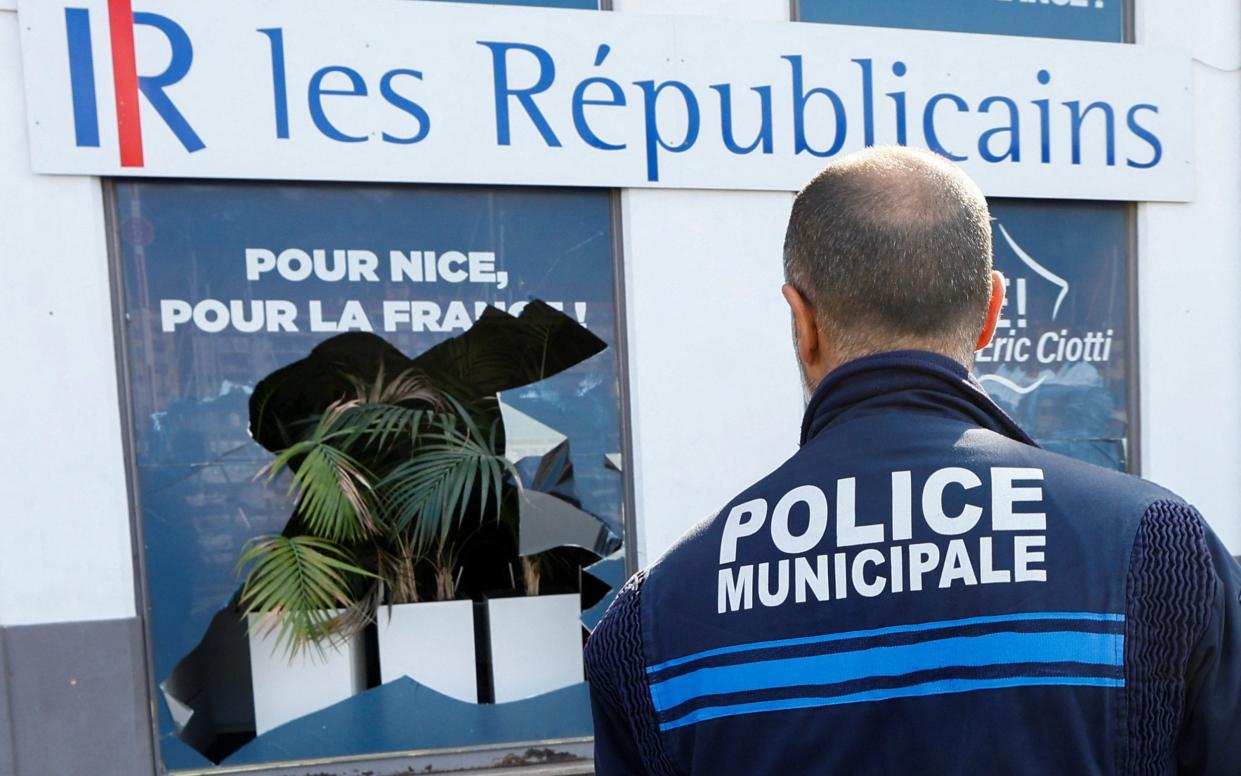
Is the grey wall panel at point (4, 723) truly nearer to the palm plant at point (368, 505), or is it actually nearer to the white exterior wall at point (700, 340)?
the palm plant at point (368, 505)

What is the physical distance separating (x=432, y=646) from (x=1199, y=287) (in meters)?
4.34

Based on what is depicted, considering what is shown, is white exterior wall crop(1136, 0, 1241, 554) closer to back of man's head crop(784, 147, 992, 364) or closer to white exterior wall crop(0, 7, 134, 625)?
back of man's head crop(784, 147, 992, 364)

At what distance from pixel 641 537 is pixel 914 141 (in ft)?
7.61

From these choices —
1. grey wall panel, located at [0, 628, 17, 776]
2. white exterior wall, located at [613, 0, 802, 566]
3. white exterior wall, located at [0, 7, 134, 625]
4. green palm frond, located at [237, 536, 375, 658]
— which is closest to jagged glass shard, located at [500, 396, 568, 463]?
white exterior wall, located at [613, 0, 802, 566]

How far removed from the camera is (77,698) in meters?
3.51

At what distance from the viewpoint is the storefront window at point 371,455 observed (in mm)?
3680

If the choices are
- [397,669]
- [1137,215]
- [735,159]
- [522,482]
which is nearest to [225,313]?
[522,482]

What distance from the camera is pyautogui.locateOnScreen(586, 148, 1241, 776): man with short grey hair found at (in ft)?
2.99

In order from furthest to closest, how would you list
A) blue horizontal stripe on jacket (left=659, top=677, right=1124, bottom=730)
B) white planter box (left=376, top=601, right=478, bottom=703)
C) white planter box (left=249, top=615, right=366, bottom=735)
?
white planter box (left=376, top=601, right=478, bottom=703) → white planter box (left=249, top=615, right=366, bottom=735) → blue horizontal stripe on jacket (left=659, top=677, right=1124, bottom=730)

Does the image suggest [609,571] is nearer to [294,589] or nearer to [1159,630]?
[294,589]

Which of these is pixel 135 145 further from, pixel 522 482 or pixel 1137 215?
pixel 1137 215

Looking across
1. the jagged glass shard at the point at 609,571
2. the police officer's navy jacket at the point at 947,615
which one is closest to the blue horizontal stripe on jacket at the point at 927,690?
the police officer's navy jacket at the point at 947,615

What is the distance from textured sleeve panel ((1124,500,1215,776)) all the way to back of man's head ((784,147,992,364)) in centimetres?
31

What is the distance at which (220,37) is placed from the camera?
3.58 metres
